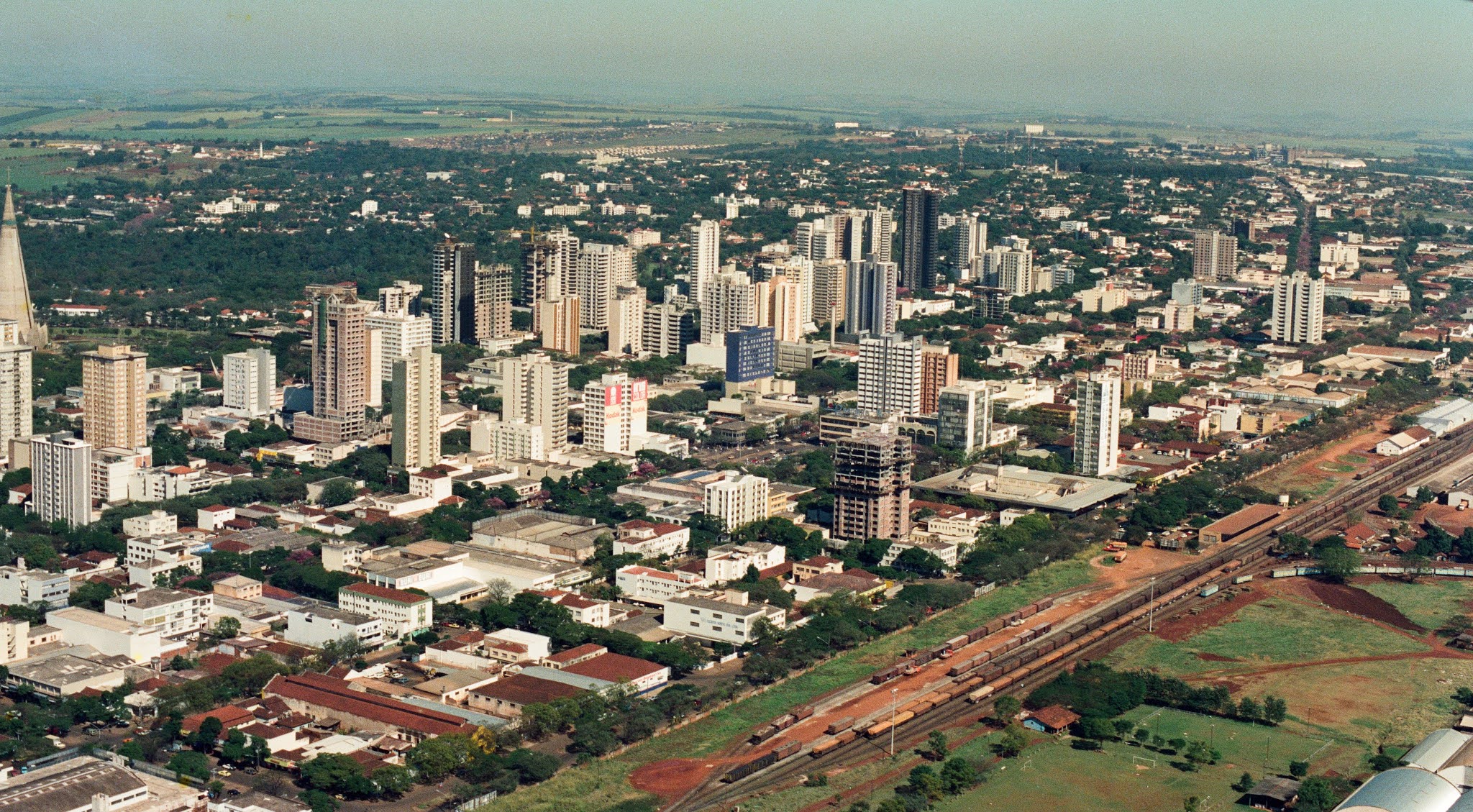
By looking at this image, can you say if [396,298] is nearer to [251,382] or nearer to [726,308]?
[251,382]

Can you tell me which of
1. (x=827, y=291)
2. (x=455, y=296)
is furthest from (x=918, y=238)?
(x=455, y=296)

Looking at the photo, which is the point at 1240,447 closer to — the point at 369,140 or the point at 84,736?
the point at 84,736

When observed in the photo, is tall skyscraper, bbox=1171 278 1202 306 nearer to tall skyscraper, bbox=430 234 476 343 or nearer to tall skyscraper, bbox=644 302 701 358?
tall skyscraper, bbox=644 302 701 358

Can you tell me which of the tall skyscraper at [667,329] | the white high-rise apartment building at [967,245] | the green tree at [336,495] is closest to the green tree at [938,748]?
the green tree at [336,495]

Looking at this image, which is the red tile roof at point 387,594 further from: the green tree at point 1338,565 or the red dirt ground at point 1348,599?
the green tree at point 1338,565

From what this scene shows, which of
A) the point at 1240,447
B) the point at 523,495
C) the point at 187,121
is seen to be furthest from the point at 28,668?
the point at 187,121

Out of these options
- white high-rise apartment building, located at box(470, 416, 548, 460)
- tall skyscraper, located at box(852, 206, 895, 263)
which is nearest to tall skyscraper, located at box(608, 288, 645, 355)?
white high-rise apartment building, located at box(470, 416, 548, 460)
